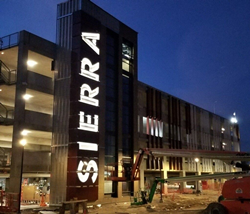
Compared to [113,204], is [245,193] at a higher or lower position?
higher

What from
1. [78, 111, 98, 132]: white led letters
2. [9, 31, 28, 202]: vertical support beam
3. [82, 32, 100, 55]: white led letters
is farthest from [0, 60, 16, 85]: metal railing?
[82, 32, 100, 55]: white led letters

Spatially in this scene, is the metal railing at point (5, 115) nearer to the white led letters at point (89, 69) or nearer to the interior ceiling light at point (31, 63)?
the interior ceiling light at point (31, 63)

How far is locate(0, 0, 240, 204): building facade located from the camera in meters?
30.7

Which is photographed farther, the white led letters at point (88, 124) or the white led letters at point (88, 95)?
the white led letters at point (88, 95)

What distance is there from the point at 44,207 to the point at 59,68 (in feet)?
42.7

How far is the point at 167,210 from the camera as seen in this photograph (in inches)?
1131

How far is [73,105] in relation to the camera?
3175 cm

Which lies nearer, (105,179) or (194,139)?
(105,179)

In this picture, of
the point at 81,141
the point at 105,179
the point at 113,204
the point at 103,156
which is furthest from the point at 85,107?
the point at 113,204

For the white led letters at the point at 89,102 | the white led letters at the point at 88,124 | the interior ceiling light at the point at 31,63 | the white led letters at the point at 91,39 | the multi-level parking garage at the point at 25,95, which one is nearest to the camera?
the multi-level parking garage at the point at 25,95

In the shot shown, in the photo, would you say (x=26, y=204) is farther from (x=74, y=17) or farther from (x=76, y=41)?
(x=74, y=17)

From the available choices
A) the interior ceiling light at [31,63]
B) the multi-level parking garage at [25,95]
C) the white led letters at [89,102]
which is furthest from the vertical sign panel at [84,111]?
the interior ceiling light at [31,63]

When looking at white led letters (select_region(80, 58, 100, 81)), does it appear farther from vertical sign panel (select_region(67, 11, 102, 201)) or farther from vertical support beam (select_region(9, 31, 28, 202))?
vertical support beam (select_region(9, 31, 28, 202))

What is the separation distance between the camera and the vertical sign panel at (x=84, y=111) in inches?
1215
